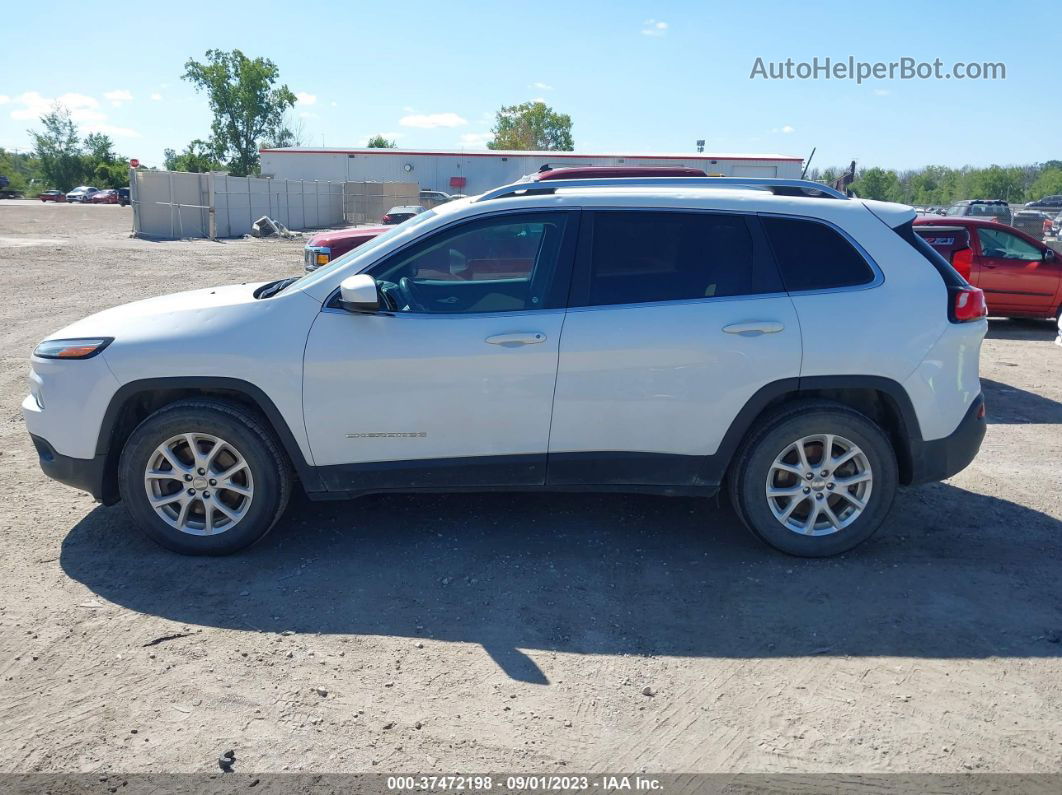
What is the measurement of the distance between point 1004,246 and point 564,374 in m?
10.7

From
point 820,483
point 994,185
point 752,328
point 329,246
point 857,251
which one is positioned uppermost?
point 994,185

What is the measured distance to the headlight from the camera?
4.55m

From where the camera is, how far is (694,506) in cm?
549

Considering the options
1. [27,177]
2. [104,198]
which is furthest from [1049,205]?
[27,177]

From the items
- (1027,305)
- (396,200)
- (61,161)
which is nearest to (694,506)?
(1027,305)

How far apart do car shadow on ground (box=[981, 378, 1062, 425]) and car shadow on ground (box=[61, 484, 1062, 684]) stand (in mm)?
2557

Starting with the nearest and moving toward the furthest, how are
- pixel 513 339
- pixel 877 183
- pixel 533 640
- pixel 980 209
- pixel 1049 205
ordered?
pixel 533 640, pixel 513 339, pixel 980 209, pixel 1049 205, pixel 877 183

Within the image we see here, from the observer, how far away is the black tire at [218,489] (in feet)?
14.8

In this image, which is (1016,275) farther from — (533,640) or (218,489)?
(218,489)

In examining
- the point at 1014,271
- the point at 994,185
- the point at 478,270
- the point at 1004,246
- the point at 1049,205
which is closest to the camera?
the point at 478,270

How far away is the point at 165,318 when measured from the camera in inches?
183

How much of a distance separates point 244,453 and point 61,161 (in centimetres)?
9776

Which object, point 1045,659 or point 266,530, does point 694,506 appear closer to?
point 1045,659

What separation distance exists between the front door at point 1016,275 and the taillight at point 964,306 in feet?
28.7
